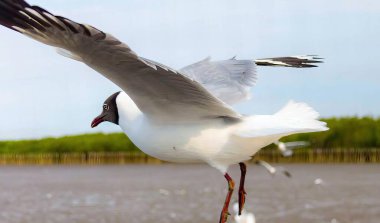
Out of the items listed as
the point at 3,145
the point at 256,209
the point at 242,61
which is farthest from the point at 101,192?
the point at 242,61

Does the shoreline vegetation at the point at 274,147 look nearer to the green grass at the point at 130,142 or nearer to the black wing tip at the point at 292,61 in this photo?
the green grass at the point at 130,142

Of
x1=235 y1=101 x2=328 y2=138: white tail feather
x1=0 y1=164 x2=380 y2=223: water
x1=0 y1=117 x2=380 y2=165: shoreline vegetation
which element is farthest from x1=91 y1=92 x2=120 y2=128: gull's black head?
x1=0 y1=117 x2=380 y2=165: shoreline vegetation

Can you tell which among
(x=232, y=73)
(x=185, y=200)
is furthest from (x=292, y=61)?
(x=185, y=200)

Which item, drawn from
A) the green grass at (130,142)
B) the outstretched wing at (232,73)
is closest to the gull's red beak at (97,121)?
the outstretched wing at (232,73)

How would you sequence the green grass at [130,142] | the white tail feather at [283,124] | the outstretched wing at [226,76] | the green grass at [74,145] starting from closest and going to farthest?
the white tail feather at [283,124] < the outstretched wing at [226,76] < the green grass at [130,142] < the green grass at [74,145]

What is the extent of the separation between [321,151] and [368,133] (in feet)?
8.19

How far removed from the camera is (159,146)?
3.74m

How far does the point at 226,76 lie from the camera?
4.59 meters

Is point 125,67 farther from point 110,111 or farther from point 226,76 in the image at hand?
point 226,76

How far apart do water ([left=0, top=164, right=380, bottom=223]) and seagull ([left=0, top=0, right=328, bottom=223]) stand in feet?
53.3

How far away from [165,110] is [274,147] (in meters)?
32.8

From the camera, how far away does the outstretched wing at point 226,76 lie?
4324 millimetres

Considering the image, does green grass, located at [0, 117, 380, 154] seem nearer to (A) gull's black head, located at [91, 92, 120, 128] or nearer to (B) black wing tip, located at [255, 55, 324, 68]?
(B) black wing tip, located at [255, 55, 324, 68]

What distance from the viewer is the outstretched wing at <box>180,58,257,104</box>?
14.2 ft
